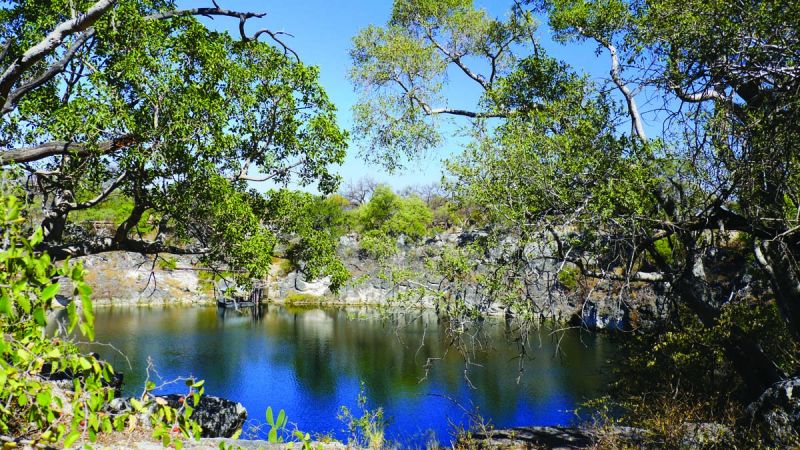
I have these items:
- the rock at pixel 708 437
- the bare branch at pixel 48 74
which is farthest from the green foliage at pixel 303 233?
the rock at pixel 708 437

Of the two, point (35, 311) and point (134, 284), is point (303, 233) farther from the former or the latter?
point (134, 284)

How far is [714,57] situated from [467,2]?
27.8ft

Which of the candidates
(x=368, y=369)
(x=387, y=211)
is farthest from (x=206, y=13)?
(x=387, y=211)

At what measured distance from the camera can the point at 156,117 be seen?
8430mm

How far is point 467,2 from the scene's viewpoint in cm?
1331

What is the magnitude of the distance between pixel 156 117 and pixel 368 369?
1639 centimetres

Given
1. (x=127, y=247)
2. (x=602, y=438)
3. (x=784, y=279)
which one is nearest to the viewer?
(x=602, y=438)

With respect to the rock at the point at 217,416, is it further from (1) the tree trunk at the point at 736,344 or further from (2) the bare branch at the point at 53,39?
(1) the tree trunk at the point at 736,344

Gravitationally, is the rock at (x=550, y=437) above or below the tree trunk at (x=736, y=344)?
below

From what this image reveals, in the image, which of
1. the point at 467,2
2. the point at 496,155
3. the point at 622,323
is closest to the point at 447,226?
the point at 622,323

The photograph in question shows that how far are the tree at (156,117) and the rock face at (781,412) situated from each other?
8069mm

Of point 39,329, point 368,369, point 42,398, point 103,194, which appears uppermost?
point 103,194

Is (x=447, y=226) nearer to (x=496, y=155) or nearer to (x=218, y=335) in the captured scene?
(x=218, y=335)

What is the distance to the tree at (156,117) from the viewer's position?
27.2 ft
